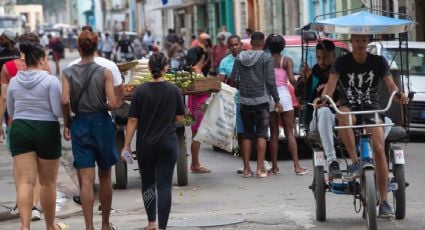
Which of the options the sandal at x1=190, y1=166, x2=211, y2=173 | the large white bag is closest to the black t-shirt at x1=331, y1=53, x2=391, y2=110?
the large white bag

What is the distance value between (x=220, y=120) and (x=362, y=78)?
15.1 feet

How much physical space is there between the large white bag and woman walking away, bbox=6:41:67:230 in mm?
4684

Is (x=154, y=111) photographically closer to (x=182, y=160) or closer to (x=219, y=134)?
(x=182, y=160)

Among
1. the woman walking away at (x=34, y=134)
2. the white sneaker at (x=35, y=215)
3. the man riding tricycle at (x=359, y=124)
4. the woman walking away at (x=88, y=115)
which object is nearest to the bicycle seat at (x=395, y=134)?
the man riding tricycle at (x=359, y=124)

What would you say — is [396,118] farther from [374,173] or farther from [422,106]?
[422,106]

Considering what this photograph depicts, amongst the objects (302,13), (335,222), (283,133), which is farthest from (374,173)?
(302,13)

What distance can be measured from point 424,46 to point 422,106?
75.2 inches

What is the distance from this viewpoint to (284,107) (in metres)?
15.6

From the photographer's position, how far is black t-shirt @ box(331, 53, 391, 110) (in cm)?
1076

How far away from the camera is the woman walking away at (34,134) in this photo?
34.6 feet

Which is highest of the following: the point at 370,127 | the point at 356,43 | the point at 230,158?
the point at 356,43

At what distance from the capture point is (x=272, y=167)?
15.7 meters

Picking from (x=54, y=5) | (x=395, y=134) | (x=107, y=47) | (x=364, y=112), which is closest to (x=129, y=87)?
(x=395, y=134)

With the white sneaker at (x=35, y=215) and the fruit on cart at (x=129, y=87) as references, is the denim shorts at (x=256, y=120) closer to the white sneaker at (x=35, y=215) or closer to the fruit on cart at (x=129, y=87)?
the fruit on cart at (x=129, y=87)
